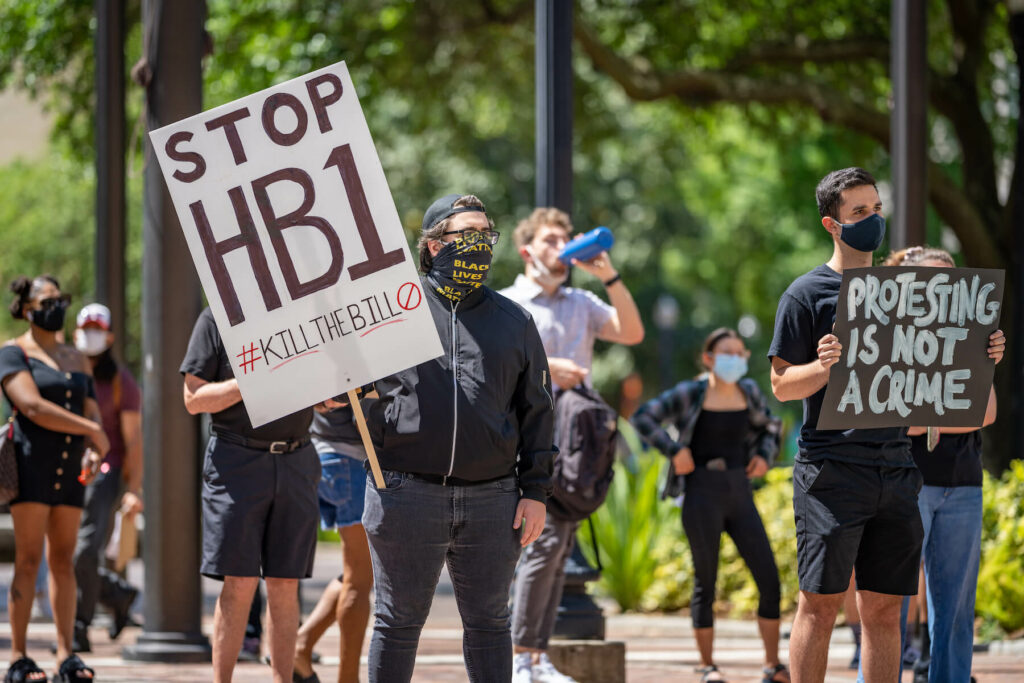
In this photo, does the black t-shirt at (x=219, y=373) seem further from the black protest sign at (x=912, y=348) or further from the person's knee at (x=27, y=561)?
the black protest sign at (x=912, y=348)

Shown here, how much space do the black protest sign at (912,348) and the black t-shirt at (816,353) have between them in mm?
83

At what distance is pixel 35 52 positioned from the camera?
1345cm

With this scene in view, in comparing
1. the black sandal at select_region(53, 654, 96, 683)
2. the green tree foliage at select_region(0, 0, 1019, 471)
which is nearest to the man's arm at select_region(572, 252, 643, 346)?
the black sandal at select_region(53, 654, 96, 683)

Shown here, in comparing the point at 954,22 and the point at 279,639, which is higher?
the point at 954,22

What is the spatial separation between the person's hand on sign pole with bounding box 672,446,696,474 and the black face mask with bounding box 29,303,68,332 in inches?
128

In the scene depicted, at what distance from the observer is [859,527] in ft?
16.9

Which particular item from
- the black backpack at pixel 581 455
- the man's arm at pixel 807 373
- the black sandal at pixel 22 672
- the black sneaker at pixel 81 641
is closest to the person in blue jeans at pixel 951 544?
the man's arm at pixel 807 373

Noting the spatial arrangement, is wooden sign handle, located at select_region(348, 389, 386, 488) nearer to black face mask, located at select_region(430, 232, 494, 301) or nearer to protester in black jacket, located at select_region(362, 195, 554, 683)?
protester in black jacket, located at select_region(362, 195, 554, 683)

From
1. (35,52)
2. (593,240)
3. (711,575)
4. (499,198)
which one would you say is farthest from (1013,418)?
(499,198)

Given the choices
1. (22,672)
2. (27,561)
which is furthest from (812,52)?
(22,672)

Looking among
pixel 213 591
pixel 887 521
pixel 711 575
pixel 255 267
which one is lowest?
pixel 213 591

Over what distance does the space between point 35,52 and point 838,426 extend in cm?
1034

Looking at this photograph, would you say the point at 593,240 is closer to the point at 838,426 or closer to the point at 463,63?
the point at 838,426

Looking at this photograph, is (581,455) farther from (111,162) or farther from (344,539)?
(111,162)
